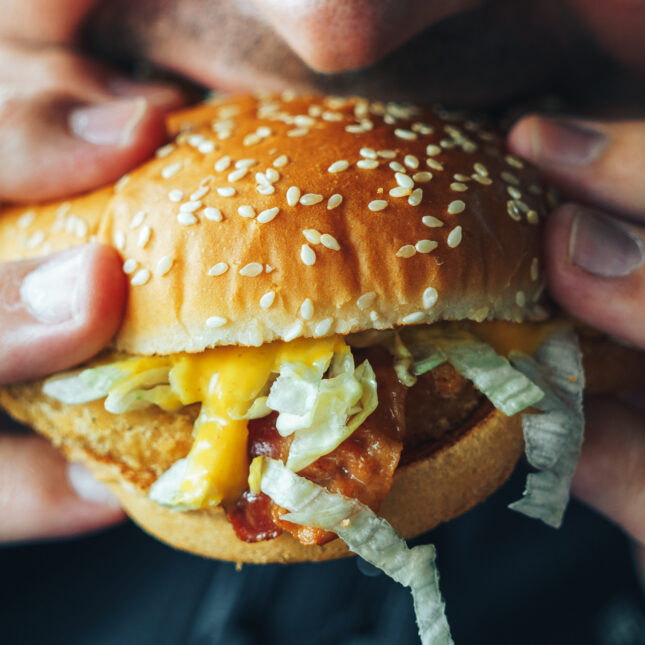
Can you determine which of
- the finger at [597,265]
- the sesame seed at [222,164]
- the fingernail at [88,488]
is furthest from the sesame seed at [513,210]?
the fingernail at [88,488]

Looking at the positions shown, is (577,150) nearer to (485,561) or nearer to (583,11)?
(583,11)

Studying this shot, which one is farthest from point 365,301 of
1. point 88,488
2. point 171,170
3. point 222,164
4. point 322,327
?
point 88,488

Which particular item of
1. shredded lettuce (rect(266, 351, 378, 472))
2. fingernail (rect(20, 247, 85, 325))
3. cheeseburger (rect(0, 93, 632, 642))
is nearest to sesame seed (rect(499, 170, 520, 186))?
cheeseburger (rect(0, 93, 632, 642))

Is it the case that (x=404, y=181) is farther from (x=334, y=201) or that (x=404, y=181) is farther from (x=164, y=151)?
(x=164, y=151)

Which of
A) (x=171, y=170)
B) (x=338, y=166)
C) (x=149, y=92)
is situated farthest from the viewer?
(x=149, y=92)

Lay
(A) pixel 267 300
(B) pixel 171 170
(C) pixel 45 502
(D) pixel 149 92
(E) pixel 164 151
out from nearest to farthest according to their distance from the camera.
Result: (A) pixel 267 300 < (B) pixel 171 170 < (E) pixel 164 151 < (C) pixel 45 502 < (D) pixel 149 92

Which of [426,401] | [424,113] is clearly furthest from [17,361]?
[424,113]
